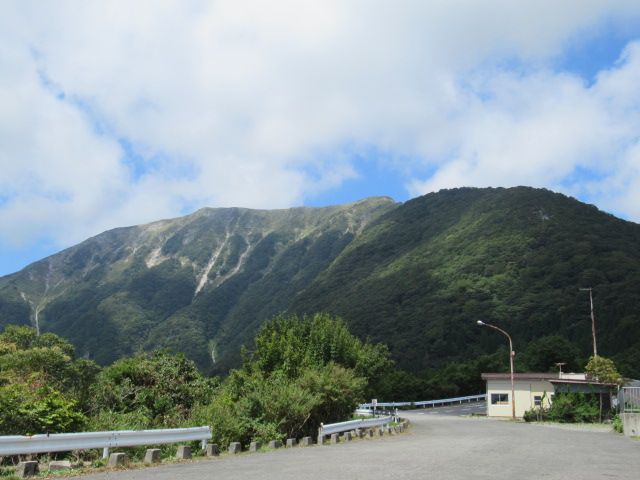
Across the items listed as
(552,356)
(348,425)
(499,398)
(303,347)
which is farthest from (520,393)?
(348,425)

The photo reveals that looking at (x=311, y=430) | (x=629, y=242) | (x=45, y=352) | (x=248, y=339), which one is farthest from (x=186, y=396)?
(x=248, y=339)

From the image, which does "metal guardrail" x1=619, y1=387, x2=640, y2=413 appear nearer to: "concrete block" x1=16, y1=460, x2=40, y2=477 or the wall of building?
the wall of building

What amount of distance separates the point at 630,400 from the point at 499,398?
75.2 ft

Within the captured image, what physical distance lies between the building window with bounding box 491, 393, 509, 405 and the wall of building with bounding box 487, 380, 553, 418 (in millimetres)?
146

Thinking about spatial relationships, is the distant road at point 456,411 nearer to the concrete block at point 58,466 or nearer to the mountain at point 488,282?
the mountain at point 488,282

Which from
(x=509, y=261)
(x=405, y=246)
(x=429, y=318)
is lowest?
(x=429, y=318)

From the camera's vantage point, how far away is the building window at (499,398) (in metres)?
45.5

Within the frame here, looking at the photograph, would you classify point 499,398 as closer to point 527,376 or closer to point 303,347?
point 527,376

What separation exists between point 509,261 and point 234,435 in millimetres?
119841

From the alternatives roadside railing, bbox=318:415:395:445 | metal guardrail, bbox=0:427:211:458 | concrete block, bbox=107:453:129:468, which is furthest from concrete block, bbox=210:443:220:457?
roadside railing, bbox=318:415:395:445

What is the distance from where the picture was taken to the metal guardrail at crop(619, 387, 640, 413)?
75.6ft

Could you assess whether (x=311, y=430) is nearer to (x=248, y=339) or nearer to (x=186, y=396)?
(x=186, y=396)

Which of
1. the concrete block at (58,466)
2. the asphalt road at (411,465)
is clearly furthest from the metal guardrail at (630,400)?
the concrete block at (58,466)

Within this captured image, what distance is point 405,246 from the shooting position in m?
176
